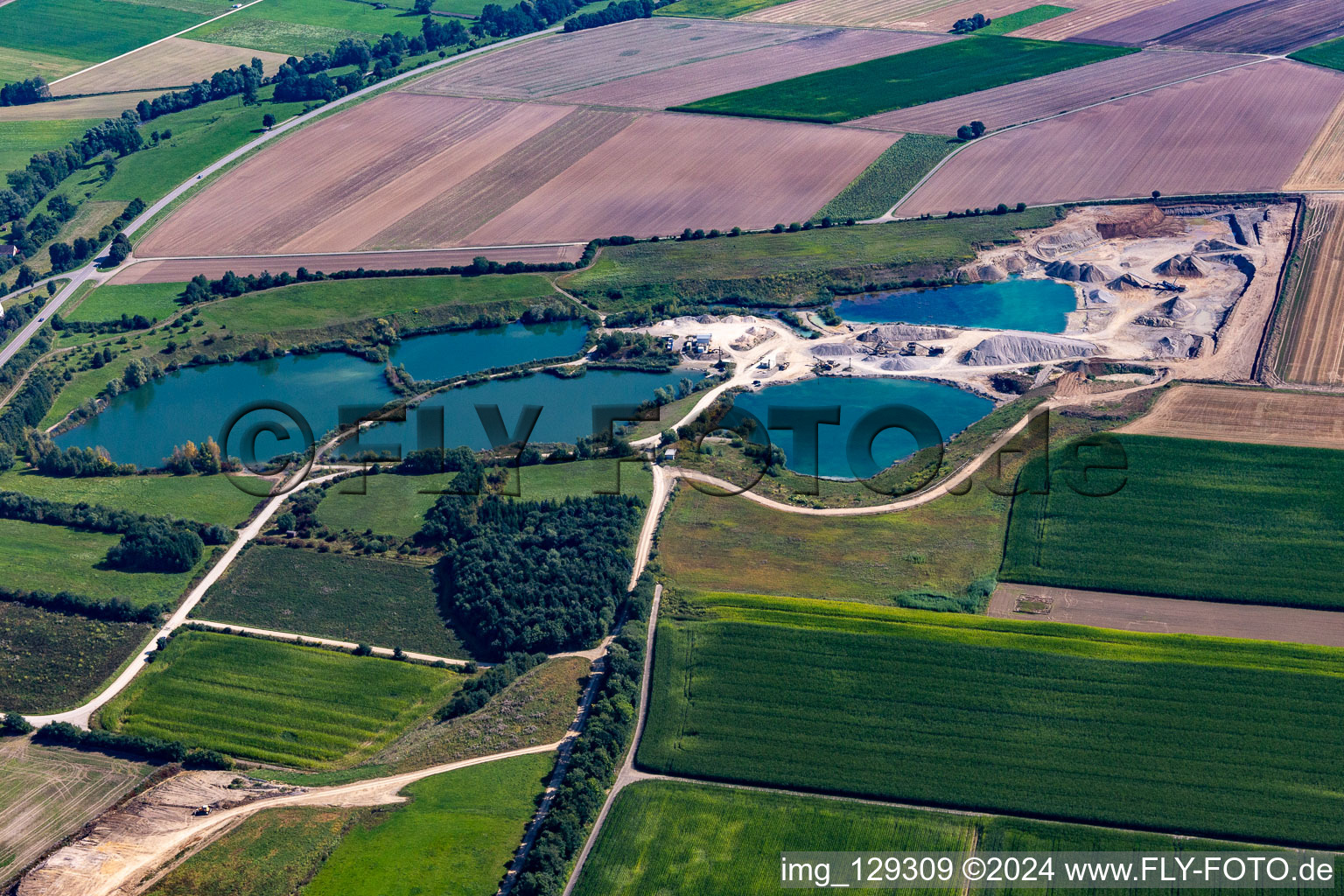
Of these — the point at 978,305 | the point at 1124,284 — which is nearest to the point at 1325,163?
the point at 1124,284

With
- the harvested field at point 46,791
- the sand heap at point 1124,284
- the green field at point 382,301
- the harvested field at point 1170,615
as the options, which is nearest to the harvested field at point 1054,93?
the sand heap at point 1124,284

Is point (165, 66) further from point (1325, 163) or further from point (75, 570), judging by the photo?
point (1325, 163)

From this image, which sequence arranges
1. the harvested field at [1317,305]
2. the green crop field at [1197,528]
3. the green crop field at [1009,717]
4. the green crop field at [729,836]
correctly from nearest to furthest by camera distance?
the green crop field at [729,836]
the green crop field at [1009,717]
the green crop field at [1197,528]
the harvested field at [1317,305]

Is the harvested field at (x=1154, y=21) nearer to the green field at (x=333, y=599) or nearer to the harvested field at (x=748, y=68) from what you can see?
the harvested field at (x=748, y=68)

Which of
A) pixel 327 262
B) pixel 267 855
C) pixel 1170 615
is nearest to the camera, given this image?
pixel 267 855

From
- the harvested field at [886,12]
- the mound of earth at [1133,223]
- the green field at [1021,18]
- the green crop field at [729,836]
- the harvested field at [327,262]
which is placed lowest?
the green crop field at [729,836]

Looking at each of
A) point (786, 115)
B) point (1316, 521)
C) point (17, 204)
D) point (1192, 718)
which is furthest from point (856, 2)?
point (1192, 718)
